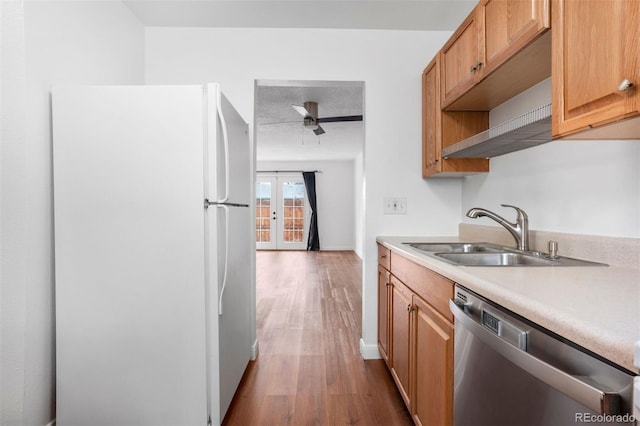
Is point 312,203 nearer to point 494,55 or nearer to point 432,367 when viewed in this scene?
point 494,55

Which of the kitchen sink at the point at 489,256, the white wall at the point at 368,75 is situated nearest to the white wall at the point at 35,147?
the white wall at the point at 368,75

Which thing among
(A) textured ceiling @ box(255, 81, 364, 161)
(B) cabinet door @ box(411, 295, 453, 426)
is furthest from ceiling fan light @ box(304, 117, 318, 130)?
(B) cabinet door @ box(411, 295, 453, 426)

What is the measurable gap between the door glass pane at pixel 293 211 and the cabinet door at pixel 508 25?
7299 mm

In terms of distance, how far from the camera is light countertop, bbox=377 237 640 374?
587mm

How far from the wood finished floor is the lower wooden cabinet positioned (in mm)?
207

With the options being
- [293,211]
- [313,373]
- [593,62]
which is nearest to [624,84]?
[593,62]

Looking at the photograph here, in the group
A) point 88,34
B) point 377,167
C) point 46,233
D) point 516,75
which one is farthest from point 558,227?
point 88,34

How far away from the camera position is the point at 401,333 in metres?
1.83

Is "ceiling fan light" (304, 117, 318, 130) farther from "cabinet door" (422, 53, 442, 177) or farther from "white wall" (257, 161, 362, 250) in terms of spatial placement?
"white wall" (257, 161, 362, 250)

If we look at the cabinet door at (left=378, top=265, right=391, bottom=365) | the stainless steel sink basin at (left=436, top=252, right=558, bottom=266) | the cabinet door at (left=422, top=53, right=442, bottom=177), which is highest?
the cabinet door at (left=422, top=53, right=442, bottom=177)

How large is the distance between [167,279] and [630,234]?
1.90 metres

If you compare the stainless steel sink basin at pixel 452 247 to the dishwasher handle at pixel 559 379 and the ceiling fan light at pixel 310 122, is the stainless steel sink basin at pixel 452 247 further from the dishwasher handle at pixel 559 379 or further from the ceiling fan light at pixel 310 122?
the ceiling fan light at pixel 310 122

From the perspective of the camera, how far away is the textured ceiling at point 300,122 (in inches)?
146

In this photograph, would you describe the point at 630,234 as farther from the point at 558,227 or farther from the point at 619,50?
the point at 619,50
